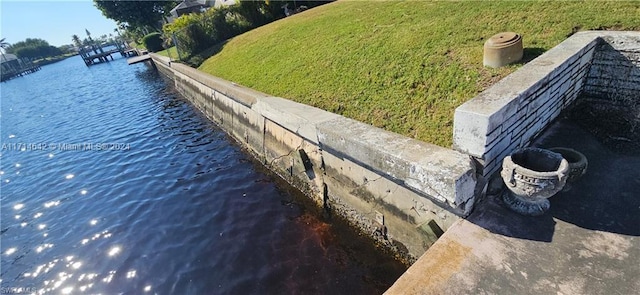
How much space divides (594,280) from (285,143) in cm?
561

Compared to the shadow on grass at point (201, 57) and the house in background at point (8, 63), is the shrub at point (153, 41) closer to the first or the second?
the shadow on grass at point (201, 57)

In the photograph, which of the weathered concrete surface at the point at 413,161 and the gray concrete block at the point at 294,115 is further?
the gray concrete block at the point at 294,115

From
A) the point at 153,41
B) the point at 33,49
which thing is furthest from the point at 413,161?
the point at 33,49

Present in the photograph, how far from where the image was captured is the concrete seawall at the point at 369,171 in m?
3.71

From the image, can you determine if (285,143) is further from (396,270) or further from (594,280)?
(594,280)

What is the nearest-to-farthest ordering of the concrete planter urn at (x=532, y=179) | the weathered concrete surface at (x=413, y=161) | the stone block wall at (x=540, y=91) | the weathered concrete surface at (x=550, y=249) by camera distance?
the weathered concrete surface at (x=550, y=249) → the concrete planter urn at (x=532, y=179) → the weathered concrete surface at (x=413, y=161) → the stone block wall at (x=540, y=91)

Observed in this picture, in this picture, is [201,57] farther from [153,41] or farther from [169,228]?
[153,41]

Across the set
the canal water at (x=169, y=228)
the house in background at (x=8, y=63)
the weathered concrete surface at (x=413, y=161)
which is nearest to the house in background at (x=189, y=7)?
the canal water at (x=169, y=228)

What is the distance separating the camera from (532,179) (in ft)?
10.8

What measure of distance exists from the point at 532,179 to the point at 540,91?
163 centimetres

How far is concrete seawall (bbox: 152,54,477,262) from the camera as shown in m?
3.71

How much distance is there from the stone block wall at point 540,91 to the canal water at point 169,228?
233 cm

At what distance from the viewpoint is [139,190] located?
841cm

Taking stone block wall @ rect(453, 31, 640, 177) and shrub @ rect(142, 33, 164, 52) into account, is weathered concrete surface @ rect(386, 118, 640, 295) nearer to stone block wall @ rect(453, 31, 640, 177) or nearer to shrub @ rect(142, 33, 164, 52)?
stone block wall @ rect(453, 31, 640, 177)
